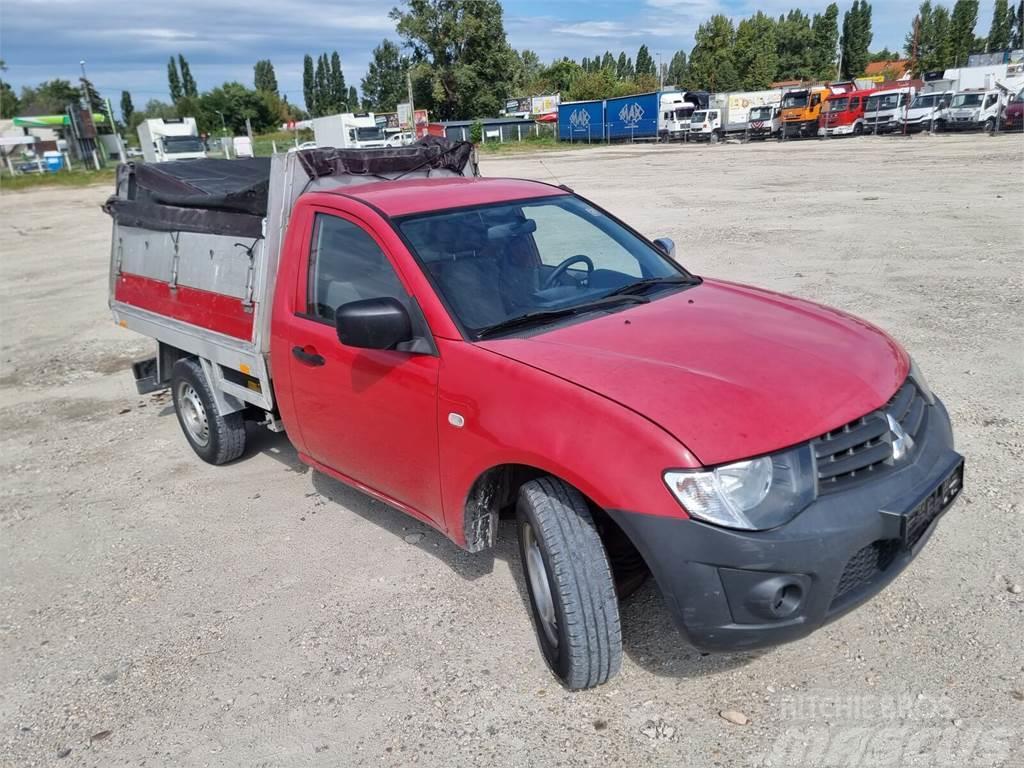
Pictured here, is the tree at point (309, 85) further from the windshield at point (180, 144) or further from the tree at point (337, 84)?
the windshield at point (180, 144)

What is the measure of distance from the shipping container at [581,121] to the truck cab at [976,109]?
899 inches

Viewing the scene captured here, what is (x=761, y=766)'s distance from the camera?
260cm

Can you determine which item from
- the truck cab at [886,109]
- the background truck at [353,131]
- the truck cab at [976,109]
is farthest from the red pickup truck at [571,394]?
the truck cab at [886,109]

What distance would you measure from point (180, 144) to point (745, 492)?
42.2 metres

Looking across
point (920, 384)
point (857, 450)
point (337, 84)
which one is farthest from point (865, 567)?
point (337, 84)

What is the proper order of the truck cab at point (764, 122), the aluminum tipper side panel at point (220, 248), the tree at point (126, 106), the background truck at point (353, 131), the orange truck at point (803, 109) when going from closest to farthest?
the aluminum tipper side panel at point (220, 248) < the background truck at point (353, 131) < the orange truck at point (803, 109) < the truck cab at point (764, 122) < the tree at point (126, 106)

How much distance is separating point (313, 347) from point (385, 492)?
817 millimetres

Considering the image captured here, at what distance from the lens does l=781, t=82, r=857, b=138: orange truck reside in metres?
40.9

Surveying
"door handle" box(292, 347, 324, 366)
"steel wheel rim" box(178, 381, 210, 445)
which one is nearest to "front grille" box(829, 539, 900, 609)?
"door handle" box(292, 347, 324, 366)

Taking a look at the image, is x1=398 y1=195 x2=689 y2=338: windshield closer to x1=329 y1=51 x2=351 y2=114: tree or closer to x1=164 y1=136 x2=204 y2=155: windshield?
x1=164 y1=136 x2=204 y2=155: windshield

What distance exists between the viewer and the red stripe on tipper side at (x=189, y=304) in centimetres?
458

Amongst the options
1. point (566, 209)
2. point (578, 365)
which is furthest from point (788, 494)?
point (566, 209)

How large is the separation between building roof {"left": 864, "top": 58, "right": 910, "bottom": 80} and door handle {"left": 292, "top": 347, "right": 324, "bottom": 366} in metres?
101

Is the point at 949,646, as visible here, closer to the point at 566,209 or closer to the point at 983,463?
the point at 983,463
